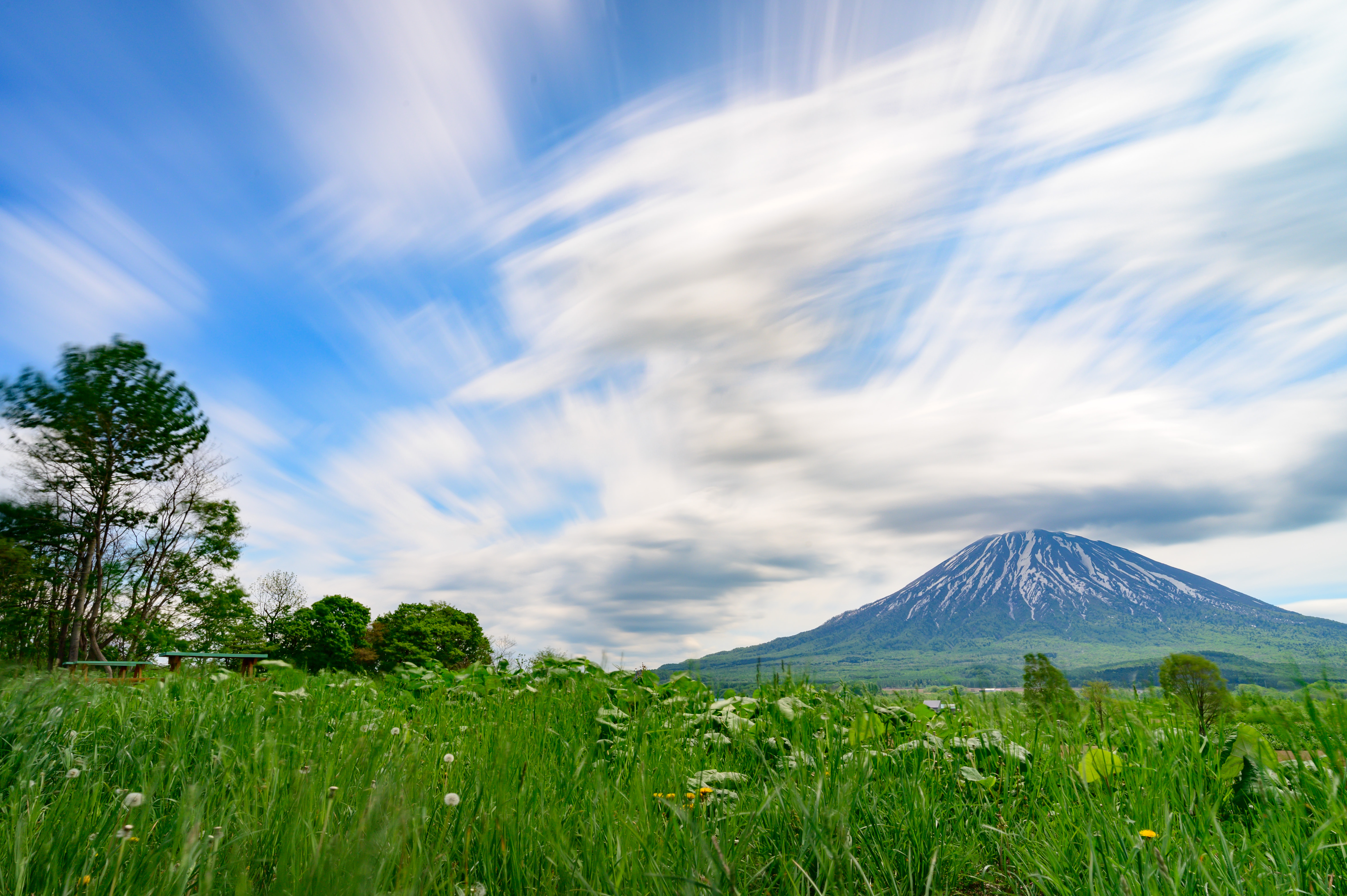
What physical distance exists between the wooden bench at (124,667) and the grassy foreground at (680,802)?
4.38 m

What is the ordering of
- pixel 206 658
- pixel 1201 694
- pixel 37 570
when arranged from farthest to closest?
pixel 37 570 → pixel 206 658 → pixel 1201 694

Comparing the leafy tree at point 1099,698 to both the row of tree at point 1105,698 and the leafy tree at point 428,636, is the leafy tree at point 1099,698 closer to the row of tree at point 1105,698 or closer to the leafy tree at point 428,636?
the row of tree at point 1105,698

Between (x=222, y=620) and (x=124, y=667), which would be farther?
(x=222, y=620)

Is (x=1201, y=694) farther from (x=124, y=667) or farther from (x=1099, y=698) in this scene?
(x=124, y=667)

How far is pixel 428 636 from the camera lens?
139ft

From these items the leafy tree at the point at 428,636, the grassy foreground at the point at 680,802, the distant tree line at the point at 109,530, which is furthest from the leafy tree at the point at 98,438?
the grassy foreground at the point at 680,802

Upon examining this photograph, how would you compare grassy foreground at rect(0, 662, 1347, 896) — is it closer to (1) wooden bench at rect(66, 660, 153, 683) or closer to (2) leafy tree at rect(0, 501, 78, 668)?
(1) wooden bench at rect(66, 660, 153, 683)

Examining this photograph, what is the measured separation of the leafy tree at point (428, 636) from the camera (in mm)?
42062

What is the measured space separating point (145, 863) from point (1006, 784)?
3.49 m

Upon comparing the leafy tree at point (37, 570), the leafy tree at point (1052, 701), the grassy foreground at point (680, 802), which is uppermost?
the leafy tree at point (37, 570)

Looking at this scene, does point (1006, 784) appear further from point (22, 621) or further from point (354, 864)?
point (22, 621)

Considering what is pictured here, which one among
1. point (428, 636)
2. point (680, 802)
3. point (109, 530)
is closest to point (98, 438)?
point (109, 530)

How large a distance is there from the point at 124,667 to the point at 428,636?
26385mm

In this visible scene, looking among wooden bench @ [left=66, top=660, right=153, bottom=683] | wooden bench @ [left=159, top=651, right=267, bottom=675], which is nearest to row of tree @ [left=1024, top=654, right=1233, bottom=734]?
wooden bench @ [left=159, top=651, right=267, bottom=675]
